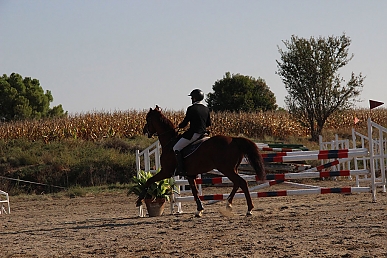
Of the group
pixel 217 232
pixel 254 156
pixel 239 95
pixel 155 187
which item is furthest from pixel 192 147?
pixel 239 95

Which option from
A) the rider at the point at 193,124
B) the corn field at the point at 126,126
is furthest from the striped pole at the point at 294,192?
the corn field at the point at 126,126

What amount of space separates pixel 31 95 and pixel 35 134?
76.0ft

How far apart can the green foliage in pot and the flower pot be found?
7cm

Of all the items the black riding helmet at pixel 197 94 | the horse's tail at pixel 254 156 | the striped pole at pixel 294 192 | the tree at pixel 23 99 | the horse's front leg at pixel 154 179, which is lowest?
the striped pole at pixel 294 192

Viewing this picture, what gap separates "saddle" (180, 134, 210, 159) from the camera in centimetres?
1165

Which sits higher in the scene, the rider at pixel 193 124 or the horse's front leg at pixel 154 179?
the rider at pixel 193 124

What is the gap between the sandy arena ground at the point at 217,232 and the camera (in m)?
7.43

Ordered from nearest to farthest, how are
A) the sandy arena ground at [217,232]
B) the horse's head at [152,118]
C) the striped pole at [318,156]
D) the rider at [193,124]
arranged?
1. the sandy arena ground at [217,232]
2. the rider at [193,124]
3. the striped pole at [318,156]
4. the horse's head at [152,118]

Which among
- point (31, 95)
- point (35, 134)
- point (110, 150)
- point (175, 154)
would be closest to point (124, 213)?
point (175, 154)

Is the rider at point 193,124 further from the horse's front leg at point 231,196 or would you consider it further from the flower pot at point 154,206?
the flower pot at point 154,206

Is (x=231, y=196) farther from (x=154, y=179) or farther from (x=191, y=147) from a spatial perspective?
(x=154, y=179)

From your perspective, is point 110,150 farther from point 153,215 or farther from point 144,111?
point 153,215

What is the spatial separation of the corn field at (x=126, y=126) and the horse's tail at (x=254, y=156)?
19.9m

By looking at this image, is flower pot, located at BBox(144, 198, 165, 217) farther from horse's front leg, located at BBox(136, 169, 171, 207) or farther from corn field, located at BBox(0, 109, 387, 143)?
corn field, located at BBox(0, 109, 387, 143)
